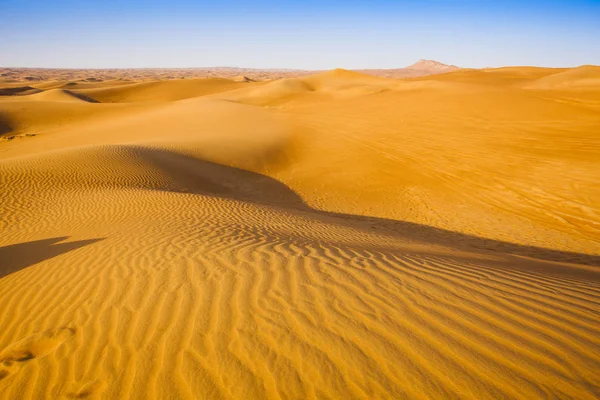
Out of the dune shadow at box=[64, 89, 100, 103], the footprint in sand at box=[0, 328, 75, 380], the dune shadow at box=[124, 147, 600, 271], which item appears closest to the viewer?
the footprint in sand at box=[0, 328, 75, 380]

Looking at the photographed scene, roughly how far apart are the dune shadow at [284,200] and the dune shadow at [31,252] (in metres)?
5.09

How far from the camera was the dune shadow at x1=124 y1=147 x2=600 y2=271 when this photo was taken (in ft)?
23.4

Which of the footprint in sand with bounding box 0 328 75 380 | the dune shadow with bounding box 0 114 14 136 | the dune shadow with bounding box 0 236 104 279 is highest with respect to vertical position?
the footprint in sand with bounding box 0 328 75 380

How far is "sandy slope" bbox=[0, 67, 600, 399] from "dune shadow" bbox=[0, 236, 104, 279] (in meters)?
0.05

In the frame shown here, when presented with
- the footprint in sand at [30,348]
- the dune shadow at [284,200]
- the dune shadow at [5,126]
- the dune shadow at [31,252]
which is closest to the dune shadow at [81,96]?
the dune shadow at [5,126]

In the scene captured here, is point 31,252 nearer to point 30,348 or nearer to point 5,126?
point 30,348

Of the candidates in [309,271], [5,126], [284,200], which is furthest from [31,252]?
[5,126]

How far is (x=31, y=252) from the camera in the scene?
5805 mm

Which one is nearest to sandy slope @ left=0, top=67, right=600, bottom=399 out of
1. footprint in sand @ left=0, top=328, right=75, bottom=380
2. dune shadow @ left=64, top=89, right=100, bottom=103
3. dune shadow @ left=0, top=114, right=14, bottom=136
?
footprint in sand @ left=0, top=328, right=75, bottom=380

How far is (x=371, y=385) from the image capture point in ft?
7.09

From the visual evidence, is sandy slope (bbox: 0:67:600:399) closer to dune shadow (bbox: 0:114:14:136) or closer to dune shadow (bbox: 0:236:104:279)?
dune shadow (bbox: 0:236:104:279)

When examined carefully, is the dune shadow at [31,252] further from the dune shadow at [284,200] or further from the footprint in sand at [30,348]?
the dune shadow at [284,200]

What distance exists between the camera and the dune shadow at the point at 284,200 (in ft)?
23.4

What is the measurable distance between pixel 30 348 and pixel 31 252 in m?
3.74
